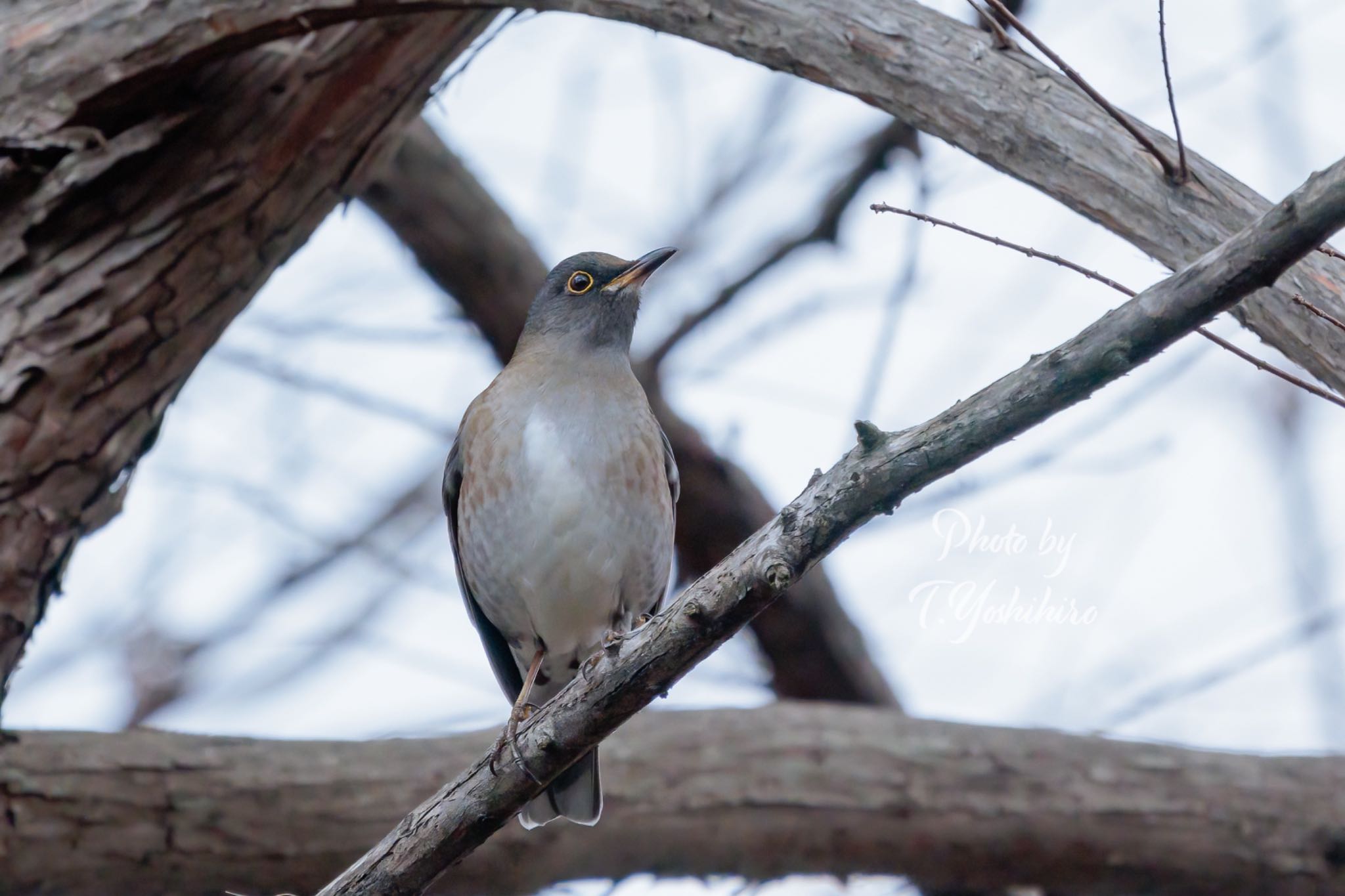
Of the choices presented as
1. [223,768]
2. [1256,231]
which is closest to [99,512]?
[223,768]

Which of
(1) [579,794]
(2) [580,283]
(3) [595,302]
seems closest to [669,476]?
(3) [595,302]

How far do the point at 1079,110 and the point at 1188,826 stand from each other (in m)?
3.58

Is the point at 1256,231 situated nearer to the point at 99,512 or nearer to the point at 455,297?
the point at 99,512

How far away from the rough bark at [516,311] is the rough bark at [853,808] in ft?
3.32

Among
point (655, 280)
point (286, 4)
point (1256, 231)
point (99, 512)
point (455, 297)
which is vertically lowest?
point (1256, 231)

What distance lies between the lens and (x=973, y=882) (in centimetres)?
582

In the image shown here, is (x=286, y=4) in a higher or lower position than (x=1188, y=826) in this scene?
higher

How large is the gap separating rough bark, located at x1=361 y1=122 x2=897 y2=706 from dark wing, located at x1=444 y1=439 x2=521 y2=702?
153 cm

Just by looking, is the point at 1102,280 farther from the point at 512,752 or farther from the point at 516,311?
the point at 516,311

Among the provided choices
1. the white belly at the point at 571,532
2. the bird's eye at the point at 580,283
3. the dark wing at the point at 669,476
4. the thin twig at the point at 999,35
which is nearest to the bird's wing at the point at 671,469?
the dark wing at the point at 669,476

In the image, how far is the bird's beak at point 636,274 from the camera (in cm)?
526

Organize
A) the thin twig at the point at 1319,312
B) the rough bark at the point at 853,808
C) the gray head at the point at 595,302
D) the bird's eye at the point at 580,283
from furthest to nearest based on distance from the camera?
the bird's eye at the point at 580,283 → the gray head at the point at 595,302 → the rough bark at the point at 853,808 → the thin twig at the point at 1319,312

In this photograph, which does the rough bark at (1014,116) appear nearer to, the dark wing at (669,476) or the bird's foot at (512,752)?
the dark wing at (669,476)

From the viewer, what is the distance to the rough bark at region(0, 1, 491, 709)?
15.0 ft
